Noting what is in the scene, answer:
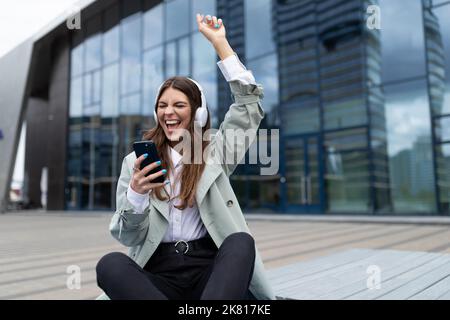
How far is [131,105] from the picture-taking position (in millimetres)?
18062

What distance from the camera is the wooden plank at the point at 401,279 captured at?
2.04 m

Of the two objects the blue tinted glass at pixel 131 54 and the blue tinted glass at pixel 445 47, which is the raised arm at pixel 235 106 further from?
the blue tinted glass at pixel 131 54

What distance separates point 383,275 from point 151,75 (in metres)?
16.3

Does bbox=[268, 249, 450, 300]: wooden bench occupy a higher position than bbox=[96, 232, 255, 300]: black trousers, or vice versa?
bbox=[96, 232, 255, 300]: black trousers

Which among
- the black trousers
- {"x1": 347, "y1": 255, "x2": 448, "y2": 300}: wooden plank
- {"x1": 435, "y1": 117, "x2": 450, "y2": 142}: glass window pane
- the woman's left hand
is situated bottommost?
{"x1": 347, "y1": 255, "x2": 448, "y2": 300}: wooden plank

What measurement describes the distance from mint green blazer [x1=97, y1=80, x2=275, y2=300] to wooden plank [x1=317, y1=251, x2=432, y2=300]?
1.67 ft

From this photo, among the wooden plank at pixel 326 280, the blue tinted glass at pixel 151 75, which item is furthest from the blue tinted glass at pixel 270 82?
the wooden plank at pixel 326 280

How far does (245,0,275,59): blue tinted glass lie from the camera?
1385 centimetres

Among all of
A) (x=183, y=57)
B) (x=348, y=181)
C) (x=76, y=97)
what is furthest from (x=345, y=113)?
(x=76, y=97)

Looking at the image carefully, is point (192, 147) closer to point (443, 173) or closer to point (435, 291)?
point (435, 291)

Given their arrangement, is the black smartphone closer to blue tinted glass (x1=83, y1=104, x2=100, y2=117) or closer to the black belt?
the black belt

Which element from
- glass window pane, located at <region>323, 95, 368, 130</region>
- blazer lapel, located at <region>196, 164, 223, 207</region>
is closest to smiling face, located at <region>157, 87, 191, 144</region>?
blazer lapel, located at <region>196, 164, 223, 207</region>

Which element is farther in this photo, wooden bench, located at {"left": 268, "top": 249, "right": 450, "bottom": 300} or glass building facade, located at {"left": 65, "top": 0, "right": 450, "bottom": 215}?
glass building facade, located at {"left": 65, "top": 0, "right": 450, "bottom": 215}
